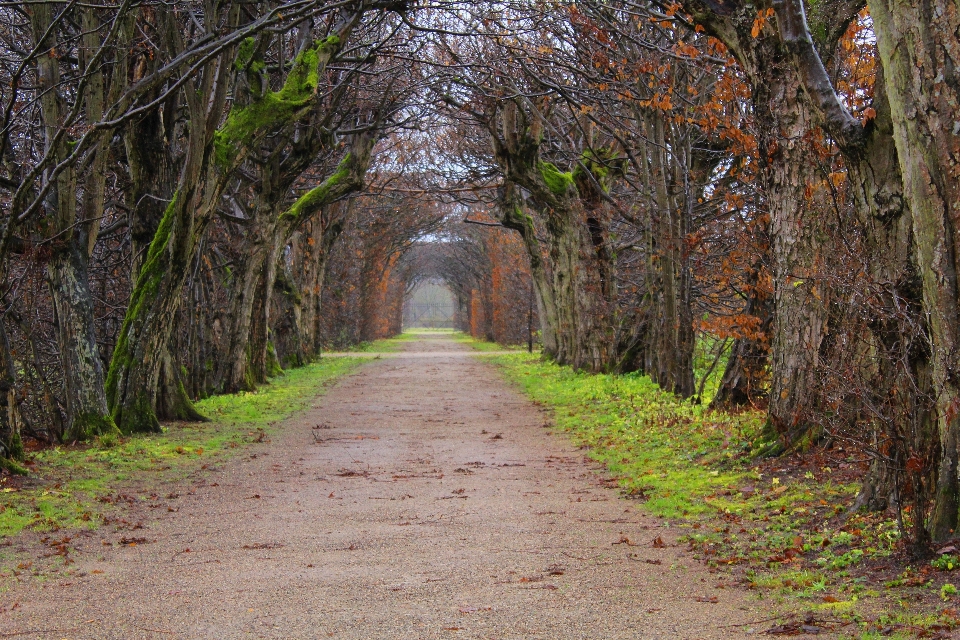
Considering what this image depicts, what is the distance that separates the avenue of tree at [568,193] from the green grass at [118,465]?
1.84 ft

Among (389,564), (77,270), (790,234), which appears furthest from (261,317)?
(389,564)

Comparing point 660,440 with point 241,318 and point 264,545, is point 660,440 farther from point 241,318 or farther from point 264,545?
point 241,318

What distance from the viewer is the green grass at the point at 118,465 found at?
7.79 metres

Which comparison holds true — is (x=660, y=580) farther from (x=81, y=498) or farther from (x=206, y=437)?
(x=206, y=437)

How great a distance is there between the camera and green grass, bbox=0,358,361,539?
7785 millimetres

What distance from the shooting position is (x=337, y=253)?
40.3 meters

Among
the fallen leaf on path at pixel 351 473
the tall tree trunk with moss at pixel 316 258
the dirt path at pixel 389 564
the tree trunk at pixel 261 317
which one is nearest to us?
the dirt path at pixel 389 564

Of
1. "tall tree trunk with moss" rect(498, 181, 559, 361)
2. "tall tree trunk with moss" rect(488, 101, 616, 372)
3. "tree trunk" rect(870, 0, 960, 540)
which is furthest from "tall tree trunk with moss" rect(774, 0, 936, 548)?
"tall tree trunk with moss" rect(498, 181, 559, 361)

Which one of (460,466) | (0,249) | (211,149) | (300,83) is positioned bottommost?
(460,466)

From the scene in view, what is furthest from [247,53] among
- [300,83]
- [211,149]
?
[211,149]

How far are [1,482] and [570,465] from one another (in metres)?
5.49

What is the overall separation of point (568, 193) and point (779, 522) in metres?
16.8

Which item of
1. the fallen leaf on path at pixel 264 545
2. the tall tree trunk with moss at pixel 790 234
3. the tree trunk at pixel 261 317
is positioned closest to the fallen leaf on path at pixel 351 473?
the fallen leaf on path at pixel 264 545

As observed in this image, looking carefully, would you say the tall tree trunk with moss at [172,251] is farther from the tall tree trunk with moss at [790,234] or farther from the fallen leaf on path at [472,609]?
the fallen leaf on path at [472,609]
